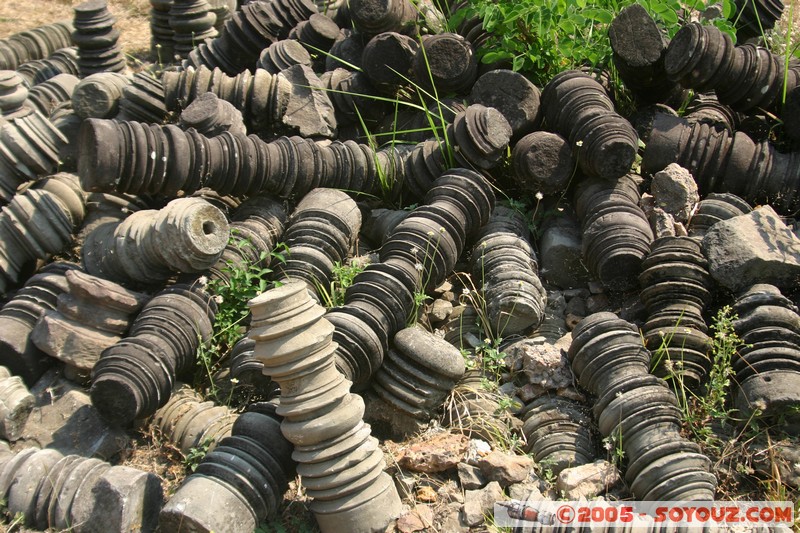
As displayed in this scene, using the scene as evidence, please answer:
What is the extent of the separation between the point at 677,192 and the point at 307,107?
121 inches

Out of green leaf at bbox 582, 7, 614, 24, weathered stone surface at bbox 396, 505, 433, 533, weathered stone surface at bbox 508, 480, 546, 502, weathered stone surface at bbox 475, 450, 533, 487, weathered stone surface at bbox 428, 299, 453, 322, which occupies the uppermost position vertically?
green leaf at bbox 582, 7, 614, 24

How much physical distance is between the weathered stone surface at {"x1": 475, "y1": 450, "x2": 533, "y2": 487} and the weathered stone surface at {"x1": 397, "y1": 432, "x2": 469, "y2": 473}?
0.44ft

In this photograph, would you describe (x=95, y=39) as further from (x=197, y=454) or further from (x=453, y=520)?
(x=453, y=520)

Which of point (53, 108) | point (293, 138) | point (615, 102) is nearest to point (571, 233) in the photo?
point (615, 102)

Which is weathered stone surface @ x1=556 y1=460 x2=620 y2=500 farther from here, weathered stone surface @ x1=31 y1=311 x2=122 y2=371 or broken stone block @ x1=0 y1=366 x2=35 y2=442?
broken stone block @ x1=0 y1=366 x2=35 y2=442

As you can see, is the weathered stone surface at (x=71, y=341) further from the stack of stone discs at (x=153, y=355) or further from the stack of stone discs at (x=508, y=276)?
the stack of stone discs at (x=508, y=276)

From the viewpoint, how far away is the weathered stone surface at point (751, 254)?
4973 millimetres

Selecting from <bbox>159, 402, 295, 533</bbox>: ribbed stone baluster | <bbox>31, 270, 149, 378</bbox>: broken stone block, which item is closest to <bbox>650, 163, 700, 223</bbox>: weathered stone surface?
<bbox>159, 402, 295, 533</bbox>: ribbed stone baluster

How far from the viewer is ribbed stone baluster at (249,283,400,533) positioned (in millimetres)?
4012

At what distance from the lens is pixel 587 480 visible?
4.27m

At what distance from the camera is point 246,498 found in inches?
159

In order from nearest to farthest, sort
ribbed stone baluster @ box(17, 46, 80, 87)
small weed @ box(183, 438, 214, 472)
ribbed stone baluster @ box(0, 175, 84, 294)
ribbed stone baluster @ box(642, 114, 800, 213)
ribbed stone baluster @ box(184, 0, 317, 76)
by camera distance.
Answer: small weed @ box(183, 438, 214, 472)
ribbed stone baluster @ box(0, 175, 84, 294)
ribbed stone baluster @ box(642, 114, 800, 213)
ribbed stone baluster @ box(184, 0, 317, 76)
ribbed stone baluster @ box(17, 46, 80, 87)

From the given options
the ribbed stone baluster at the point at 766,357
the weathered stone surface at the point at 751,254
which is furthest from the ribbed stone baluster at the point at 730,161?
the ribbed stone baluster at the point at 766,357

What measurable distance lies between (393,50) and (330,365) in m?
3.50
